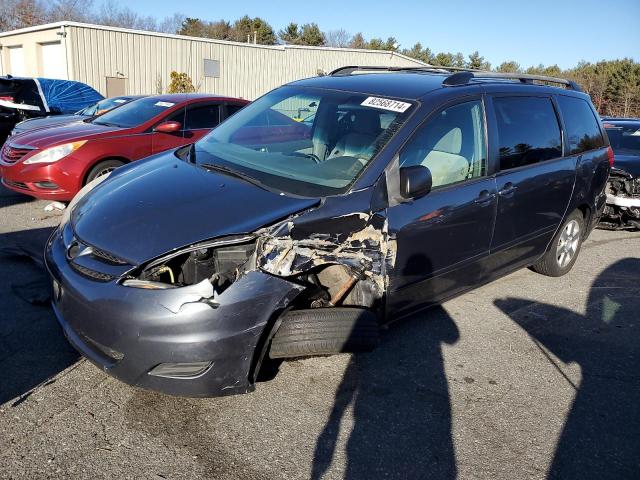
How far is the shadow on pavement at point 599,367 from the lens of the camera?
9.24 ft

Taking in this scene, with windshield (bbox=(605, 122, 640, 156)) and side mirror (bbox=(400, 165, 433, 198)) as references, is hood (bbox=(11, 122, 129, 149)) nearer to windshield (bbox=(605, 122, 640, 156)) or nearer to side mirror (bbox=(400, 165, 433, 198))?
side mirror (bbox=(400, 165, 433, 198))

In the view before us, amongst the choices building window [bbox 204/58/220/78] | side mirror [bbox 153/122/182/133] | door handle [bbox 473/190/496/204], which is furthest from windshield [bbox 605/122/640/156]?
building window [bbox 204/58/220/78]

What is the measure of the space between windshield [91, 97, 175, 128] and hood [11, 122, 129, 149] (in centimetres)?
24

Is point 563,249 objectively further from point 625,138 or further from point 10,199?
point 10,199

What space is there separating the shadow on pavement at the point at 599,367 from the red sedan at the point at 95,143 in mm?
4698

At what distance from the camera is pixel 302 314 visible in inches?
118

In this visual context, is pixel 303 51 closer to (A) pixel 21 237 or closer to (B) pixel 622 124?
(B) pixel 622 124

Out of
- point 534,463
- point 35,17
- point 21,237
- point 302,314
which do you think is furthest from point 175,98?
point 35,17

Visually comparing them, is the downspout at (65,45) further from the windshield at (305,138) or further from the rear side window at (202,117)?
the windshield at (305,138)

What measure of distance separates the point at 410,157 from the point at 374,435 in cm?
170

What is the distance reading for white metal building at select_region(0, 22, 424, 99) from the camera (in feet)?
69.3

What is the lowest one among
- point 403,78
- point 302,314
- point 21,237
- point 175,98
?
point 21,237

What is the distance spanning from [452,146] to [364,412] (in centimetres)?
190

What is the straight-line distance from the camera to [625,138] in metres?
8.38
